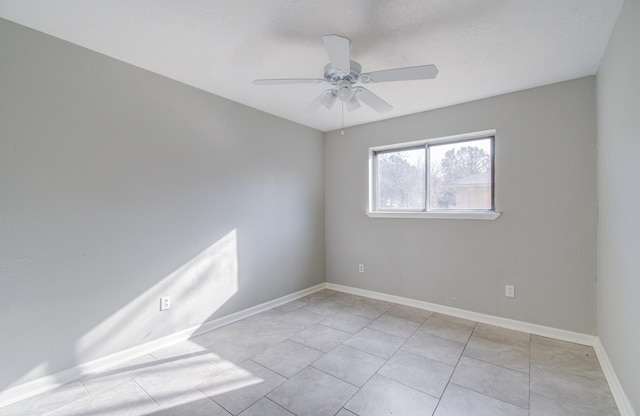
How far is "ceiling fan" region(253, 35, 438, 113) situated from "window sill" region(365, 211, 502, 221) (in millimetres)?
1571

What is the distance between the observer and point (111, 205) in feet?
7.39

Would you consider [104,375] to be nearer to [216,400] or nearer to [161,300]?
[161,300]

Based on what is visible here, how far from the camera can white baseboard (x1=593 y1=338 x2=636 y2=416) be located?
1.65 meters

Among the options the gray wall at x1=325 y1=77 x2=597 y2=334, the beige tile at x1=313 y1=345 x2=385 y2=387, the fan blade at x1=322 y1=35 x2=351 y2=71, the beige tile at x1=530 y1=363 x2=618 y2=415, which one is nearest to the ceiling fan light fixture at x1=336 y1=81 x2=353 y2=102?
the fan blade at x1=322 y1=35 x2=351 y2=71

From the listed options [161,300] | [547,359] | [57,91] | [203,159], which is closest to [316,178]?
[203,159]

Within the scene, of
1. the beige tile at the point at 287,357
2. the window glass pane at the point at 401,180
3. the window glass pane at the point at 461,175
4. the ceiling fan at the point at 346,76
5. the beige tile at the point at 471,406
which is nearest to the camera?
the ceiling fan at the point at 346,76

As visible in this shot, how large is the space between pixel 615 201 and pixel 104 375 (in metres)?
3.82

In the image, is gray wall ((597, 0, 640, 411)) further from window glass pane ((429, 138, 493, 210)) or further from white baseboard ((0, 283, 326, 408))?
white baseboard ((0, 283, 326, 408))

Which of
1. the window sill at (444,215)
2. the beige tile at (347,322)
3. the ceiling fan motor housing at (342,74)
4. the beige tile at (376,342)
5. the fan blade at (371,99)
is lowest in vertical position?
the beige tile at (347,322)

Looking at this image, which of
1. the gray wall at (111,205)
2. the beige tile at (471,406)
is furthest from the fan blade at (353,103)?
the beige tile at (471,406)

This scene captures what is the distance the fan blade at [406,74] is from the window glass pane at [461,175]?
5.68 ft

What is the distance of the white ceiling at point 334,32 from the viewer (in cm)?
169

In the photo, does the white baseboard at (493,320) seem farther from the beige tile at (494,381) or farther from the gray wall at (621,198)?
the beige tile at (494,381)

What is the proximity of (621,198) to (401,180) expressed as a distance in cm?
218
